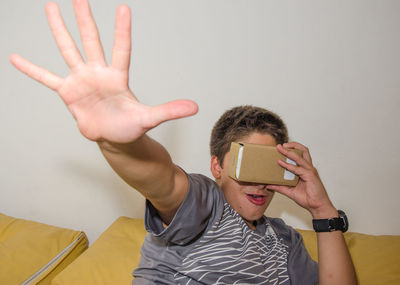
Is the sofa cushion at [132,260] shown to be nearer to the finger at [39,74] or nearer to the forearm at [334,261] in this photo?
the forearm at [334,261]

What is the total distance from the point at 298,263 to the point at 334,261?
109 millimetres

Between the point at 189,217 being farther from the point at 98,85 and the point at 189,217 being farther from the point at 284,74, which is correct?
the point at 284,74

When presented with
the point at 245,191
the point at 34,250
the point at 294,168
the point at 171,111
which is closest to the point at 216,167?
the point at 245,191

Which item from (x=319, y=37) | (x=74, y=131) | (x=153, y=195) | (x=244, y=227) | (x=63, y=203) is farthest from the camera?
(x=63, y=203)

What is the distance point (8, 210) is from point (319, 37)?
5.88 ft

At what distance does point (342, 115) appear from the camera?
1149 millimetres

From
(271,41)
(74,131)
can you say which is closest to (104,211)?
(74,131)

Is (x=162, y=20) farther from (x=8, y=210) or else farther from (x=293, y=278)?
(x=8, y=210)

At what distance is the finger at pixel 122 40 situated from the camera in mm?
439

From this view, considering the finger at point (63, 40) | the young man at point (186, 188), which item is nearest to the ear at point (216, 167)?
the young man at point (186, 188)

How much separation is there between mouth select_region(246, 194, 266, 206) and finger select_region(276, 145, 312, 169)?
14 centimetres

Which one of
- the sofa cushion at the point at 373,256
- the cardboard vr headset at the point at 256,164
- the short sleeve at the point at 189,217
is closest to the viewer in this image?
the short sleeve at the point at 189,217

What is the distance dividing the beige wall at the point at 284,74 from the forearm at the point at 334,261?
0.42m

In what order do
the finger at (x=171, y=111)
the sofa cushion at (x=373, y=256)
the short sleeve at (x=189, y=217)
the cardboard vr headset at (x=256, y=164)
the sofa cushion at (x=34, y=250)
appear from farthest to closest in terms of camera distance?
the sofa cushion at (x=34, y=250)
the sofa cushion at (x=373, y=256)
the cardboard vr headset at (x=256, y=164)
the short sleeve at (x=189, y=217)
the finger at (x=171, y=111)
